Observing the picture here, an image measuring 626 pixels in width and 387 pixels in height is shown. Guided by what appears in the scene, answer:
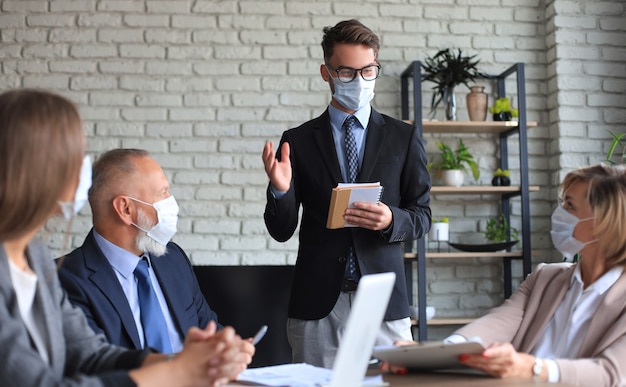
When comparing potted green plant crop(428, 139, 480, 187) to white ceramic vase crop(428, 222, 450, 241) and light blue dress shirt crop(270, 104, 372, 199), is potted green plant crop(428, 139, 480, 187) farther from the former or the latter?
light blue dress shirt crop(270, 104, 372, 199)

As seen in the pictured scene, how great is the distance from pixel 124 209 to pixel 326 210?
0.63 metres

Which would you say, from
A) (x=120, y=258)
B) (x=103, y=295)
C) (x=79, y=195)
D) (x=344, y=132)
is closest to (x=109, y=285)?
(x=103, y=295)

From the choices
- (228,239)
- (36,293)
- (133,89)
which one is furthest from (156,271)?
(133,89)

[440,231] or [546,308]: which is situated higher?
[440,231]

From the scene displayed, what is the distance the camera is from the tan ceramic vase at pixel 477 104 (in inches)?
170

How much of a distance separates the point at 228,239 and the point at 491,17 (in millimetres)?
2023

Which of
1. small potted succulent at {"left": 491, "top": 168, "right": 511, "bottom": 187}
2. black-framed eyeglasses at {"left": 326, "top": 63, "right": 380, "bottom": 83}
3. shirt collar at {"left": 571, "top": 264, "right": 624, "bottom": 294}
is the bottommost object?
shirt collar at {"left": 571, "top": 264, "right": 624, "bottom": 294}

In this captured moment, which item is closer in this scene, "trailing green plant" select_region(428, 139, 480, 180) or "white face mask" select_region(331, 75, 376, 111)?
"white face mask" select_region(331, 75, 376, 111)

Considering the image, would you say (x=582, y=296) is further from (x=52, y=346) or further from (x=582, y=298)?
(x=52, y=346)

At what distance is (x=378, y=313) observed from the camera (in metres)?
1.34

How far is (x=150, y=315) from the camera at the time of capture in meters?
2.17

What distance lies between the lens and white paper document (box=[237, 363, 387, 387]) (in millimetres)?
1494

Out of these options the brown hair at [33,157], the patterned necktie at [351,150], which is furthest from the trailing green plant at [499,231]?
the brown hair at [33,157]

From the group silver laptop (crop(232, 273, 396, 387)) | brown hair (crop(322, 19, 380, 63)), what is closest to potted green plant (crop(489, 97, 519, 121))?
brown hair (crop(322, 19, 380, 63))
